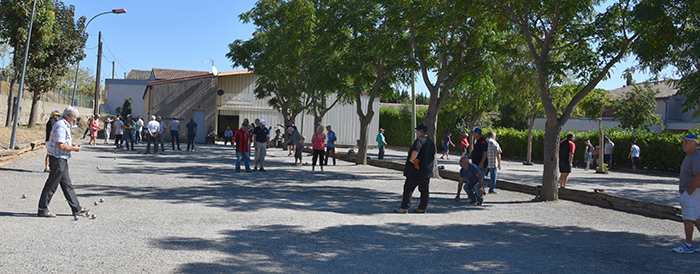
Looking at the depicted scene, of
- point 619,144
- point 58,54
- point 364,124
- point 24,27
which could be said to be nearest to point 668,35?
point 364,124

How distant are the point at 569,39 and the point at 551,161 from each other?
282 centimetres

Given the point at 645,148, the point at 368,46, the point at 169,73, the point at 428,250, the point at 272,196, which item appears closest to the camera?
the point at 428,250

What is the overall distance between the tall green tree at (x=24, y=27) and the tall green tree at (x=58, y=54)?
2.92ft

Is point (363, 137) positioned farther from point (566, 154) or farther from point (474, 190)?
point (474, 190)

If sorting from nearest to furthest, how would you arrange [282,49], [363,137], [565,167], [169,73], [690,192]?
[690,192]
[565,167]
[363,137]
[282,49]
[169,73]

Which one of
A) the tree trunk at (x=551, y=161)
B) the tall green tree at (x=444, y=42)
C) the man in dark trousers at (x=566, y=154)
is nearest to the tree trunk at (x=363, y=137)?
the tall green tree at (x=444, y=42)

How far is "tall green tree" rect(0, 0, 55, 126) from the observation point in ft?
67.3

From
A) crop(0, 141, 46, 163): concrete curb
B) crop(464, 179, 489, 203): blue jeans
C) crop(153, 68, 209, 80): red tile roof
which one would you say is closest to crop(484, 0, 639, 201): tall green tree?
crop(464, 179, 489, 203): blue jeans

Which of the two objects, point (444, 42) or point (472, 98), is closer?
point (444, 42)

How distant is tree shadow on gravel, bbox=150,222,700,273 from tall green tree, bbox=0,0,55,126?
19.1 meters

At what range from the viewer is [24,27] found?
21.6 m

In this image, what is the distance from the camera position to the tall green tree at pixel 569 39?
10445 millimetres

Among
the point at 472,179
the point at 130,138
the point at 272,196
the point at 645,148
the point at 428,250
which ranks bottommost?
the point at 428,250

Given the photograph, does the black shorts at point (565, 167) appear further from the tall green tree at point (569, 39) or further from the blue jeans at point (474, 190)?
the blue jeans at point (474, 190)
